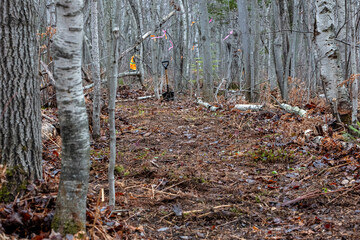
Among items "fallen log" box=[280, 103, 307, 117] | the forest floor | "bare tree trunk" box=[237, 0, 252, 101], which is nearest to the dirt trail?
the forest floor

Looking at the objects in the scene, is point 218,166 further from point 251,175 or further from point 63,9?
point 63,9

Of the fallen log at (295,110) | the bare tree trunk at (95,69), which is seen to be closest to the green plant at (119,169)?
the bare tree trunk at (95,69)

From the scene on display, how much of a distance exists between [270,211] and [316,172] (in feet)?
4.25

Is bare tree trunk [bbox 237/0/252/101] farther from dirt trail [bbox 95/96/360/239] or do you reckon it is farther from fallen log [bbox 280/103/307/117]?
dirt trail [bbox 95/96/360/239]

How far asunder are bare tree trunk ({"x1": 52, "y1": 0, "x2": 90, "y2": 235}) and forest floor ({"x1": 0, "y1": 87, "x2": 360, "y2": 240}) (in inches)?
8.8

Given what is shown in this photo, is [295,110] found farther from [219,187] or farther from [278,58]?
[219,187]

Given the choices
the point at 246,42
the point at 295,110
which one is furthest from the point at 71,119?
the point at 246,42

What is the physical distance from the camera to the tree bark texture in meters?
2.95

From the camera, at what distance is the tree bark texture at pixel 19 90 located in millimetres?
2945

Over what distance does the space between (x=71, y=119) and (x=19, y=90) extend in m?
1.19

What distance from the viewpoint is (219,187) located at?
4.08 meters

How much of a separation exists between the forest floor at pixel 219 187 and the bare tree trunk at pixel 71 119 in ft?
0.73

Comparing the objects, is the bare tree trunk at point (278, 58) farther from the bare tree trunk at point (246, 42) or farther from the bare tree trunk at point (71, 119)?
the bare tree trunk at point (71, 119)

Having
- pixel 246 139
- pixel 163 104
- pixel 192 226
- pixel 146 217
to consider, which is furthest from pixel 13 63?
pixel 163 104
